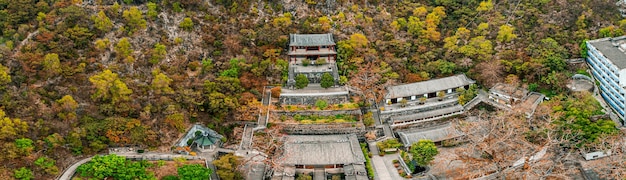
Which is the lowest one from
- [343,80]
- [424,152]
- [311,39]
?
[424,152]

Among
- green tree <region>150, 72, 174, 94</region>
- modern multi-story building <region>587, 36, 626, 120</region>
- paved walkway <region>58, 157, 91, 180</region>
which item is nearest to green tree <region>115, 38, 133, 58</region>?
green tree <region>150, 72, 174, 94</region>

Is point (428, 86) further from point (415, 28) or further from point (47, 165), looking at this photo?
point (47, 165)

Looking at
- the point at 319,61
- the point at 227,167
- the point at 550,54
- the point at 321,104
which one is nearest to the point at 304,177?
the point at 227,167

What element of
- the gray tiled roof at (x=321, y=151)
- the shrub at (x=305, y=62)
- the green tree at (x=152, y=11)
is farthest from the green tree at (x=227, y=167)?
the green tree at (x=152, y=11)

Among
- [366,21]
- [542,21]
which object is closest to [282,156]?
[366,21]

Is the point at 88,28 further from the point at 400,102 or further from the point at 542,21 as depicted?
the point at 542,21

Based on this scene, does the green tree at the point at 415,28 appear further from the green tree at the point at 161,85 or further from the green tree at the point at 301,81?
the green tree at the point at 161,85
